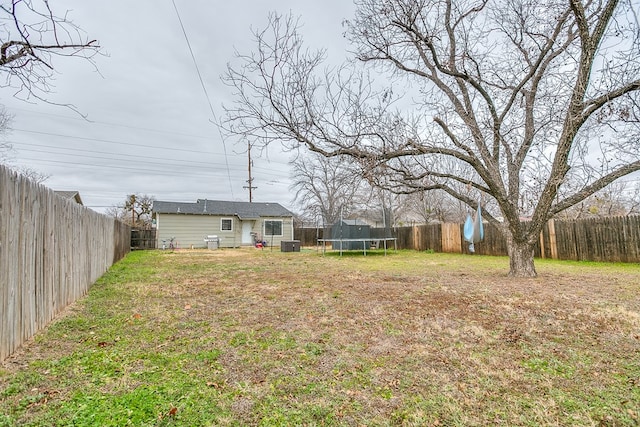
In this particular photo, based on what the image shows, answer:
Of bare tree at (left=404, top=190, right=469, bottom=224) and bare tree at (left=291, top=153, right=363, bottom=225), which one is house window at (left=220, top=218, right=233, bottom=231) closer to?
bare tree at (left=291, top=153, right=363, bottom=225)

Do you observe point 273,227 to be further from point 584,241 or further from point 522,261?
point 522,261

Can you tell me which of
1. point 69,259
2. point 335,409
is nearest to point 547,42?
point 335,409

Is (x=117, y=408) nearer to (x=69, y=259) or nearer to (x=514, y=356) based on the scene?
(x=514, y=356)

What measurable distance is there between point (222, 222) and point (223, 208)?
1.21 m

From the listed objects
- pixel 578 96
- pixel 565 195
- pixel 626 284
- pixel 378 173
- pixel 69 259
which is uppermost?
pixel 578 96

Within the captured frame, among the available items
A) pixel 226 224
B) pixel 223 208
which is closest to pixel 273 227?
pixel 226 224

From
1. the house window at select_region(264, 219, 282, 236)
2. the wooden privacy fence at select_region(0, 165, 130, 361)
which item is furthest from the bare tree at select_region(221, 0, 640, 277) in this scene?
the house window at select_region(264, 219, 282, 236)

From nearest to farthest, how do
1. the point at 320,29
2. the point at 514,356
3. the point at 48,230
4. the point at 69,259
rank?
the point at 514,356 < the point at 48,230 < the point at 69,259 < the point at 320,29

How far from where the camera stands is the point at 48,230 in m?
3.47

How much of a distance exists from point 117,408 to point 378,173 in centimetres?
550

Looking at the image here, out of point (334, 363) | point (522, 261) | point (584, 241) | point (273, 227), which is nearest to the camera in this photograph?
point (334, 363)

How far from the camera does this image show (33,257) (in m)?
3.01

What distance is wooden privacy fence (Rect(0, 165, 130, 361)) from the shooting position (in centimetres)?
248

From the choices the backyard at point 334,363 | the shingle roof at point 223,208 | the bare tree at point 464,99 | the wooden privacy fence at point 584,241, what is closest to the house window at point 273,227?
the shingle roof at point 223,208
